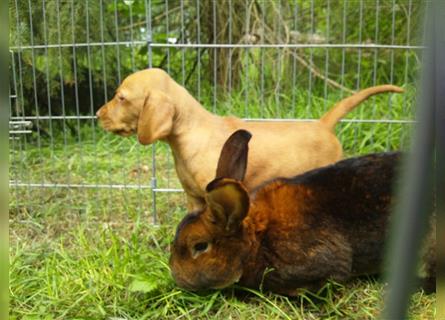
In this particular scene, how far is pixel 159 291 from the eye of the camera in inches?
88.0

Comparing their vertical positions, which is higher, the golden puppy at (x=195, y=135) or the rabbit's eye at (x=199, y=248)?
the golden puppy at (x=195, y=135)

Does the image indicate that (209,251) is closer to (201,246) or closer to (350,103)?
(201,246)

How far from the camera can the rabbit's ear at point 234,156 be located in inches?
88.0

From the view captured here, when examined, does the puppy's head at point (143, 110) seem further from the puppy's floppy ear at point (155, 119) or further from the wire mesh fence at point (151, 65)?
the wire mesh fence at point (151, 65)

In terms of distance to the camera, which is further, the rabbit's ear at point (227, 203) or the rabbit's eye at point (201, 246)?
the rabbit's eye at point (201, 246)

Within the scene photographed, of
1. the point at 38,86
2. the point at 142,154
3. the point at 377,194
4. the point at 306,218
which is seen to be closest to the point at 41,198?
the point at 38,86

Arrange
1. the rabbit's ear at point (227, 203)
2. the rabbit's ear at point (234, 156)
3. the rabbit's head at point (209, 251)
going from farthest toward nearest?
the rabbit's ear at point (234, 156) < the rabbit's head at point (209, 251) < the rabbit's ear at point (227, 203)

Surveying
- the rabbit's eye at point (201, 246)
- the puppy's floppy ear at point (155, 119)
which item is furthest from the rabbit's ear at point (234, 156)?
the puppy's floppy ear at point (155, 119)

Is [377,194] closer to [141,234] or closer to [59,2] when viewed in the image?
[141,234]

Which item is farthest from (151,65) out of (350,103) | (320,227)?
(320,227)

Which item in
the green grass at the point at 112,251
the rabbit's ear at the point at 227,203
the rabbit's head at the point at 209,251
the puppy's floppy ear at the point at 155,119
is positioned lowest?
the green grass at the point at 112,251

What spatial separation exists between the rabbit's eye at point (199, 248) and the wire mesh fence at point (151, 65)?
0.87 m

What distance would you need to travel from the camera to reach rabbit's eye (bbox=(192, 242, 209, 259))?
214 centimetres

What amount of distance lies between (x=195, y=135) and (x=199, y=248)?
0.83 metres
